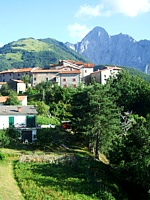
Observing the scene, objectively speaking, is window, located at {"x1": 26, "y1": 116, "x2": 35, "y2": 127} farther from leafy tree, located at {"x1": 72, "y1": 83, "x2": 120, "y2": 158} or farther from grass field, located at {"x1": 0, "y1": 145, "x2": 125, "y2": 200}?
grass field, located at {"x1": 0, "y1": 145, "x2": 125, "y2": 200}

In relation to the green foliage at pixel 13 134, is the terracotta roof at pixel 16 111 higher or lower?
higher

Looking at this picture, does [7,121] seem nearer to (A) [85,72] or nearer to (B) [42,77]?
(B) [42,77]

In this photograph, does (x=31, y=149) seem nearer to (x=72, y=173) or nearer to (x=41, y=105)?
(x=72, y=173)

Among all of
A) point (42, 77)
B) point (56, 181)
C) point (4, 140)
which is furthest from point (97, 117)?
point (42, 77)

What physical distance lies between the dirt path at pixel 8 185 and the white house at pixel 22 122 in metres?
9.71

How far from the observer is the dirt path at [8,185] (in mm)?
20456

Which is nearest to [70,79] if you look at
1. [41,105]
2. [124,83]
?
[124,83]

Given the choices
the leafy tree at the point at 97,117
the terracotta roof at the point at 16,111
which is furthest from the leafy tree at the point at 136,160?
Answer: the terracotta roof at the point at 16,111

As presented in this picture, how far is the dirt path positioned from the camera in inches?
805

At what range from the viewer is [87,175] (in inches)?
1068

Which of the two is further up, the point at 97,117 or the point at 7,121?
the point at 97,117

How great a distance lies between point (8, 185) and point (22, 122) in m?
16.2

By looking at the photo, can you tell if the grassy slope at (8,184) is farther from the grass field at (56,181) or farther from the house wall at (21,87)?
the house wall at (21,87)

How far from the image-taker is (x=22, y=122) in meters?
38.4
